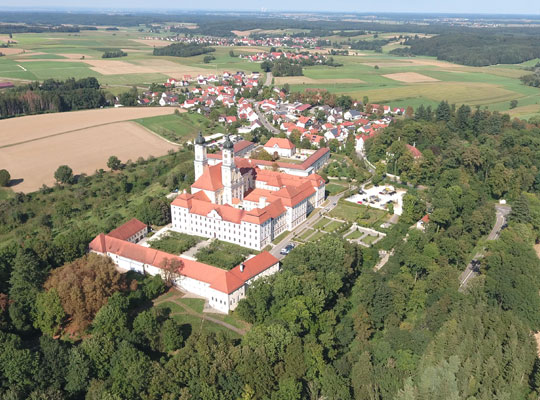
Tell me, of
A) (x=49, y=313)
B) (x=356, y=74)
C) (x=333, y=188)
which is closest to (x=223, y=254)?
(x=49, y=313)

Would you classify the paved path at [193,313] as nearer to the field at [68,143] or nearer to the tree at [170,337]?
the tree at [170,337]

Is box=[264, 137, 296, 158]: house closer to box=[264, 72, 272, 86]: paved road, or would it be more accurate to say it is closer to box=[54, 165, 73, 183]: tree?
box=[54, 165, 73, 183]: tree

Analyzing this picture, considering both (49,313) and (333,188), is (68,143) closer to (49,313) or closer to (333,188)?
(333,188)

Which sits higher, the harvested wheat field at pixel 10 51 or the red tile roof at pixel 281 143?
the red tile roof at pixel 281 143

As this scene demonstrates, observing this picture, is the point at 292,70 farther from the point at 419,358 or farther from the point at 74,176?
the point at 419,358

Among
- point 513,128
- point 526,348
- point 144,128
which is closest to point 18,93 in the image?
point 144,128

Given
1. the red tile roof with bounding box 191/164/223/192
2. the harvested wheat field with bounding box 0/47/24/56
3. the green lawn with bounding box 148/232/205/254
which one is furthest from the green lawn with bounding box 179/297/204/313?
the harvested wheat field with bounding box 0/47/24/56

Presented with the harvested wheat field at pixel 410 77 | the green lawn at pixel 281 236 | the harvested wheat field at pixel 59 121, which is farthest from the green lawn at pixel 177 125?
the harvested wheat field at pixel 410 77

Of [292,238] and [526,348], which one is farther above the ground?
[526,348]
